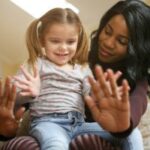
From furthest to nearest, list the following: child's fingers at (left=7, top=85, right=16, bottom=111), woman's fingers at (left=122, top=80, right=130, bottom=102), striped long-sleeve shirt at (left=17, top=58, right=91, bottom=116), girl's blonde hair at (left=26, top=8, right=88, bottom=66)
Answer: girl's blonde hair at (left=26, top=8, right=88, bottom=66), striped long-sleeve shirt at (left=17, top=58, right=91, bottom=116), child's fingers at (left=7, top=85, right=16, bottom=111), woman's fingers at (left=122, top=80, right=130, bottom=102)

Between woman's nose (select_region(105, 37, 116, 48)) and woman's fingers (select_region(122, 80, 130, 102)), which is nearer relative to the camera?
woman's fingers (select_region(122, 80, 130, 102))

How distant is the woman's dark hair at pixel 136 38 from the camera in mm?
1286

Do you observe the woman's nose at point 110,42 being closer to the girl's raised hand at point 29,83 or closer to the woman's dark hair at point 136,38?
the woman's dark hair at point 136,38

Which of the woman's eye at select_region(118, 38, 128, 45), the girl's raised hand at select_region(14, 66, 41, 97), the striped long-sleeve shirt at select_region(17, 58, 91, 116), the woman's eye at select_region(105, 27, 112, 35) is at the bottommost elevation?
the striped long-sleeve shirt at select_region(17, 58, 91, 116)

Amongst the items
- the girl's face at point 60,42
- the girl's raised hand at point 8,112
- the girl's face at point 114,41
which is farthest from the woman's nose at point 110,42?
the girl's raised hand at point 8,112

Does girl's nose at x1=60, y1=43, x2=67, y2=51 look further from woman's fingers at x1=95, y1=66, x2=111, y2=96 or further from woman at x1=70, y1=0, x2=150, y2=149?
woman's fingers at x1=95, y1=66, x2=111, y2=96

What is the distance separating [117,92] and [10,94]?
0.29 metres

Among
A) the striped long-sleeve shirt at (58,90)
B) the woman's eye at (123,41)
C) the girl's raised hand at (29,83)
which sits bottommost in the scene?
the striped long-sleeve shirt at (58,90)

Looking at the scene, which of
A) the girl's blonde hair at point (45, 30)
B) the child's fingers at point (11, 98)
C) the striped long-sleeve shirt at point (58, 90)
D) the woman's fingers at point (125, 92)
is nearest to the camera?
the woman's fingers at point (125, 92)

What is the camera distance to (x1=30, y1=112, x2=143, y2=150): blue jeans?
1.01 m

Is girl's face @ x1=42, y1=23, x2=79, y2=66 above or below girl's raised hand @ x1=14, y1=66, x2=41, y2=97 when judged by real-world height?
above

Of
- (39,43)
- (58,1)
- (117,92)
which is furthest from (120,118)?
(58,1)

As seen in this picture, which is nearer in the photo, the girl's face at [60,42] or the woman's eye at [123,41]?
the girl's face at [60,42]

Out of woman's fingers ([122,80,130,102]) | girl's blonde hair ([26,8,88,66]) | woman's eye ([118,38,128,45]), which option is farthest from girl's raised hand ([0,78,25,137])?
woman's eye ([118,38,128,45])
